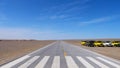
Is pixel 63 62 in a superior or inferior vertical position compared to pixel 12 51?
inferior

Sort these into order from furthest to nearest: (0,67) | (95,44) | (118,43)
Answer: (95,44) < (118,43) < (0,67)

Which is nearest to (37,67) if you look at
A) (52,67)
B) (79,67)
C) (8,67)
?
(52,67)

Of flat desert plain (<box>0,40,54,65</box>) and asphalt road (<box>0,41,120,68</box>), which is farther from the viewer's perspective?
flat desert plain (<box>0,40,54,65</box>)

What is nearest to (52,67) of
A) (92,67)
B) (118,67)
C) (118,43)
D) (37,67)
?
(37,67)

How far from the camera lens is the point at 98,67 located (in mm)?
9992

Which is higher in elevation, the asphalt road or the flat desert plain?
the flat desert plain

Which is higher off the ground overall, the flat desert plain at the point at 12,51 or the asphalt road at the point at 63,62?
the flat desert plain at the point at 12,51

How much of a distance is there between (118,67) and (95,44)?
107ft

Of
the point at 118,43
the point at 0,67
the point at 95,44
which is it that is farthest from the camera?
the point at 95,44

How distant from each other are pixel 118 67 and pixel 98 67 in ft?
4.08

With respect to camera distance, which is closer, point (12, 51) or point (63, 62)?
point (63, 62)

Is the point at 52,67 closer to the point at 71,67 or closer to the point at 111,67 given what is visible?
the point at 71,67

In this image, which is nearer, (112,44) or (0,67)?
(0,67)

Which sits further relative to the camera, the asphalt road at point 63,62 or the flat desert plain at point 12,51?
the flat desert plain at point 12,51
